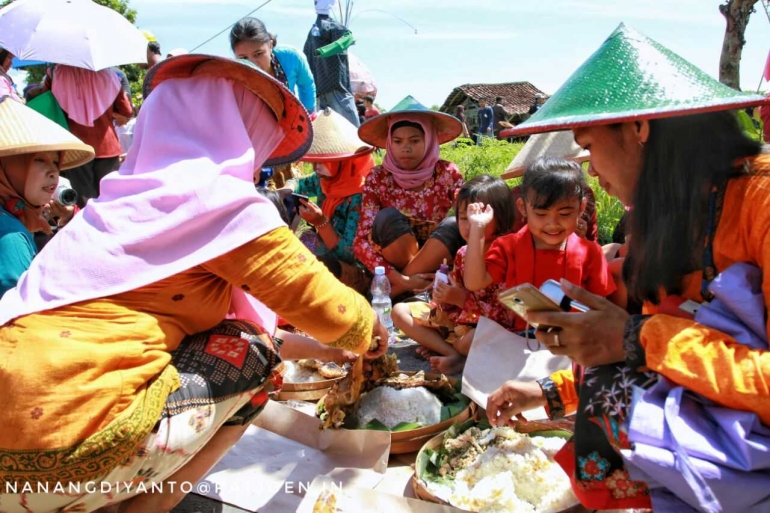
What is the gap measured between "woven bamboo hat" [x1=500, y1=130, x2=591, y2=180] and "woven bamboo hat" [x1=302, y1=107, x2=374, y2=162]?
117cm

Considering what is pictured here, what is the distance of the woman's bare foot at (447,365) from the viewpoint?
10.6 feet

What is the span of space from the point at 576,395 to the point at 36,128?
2340 mm

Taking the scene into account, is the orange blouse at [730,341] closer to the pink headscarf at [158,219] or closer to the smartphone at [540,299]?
the smartphone at [540,299]

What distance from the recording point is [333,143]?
4.65 m

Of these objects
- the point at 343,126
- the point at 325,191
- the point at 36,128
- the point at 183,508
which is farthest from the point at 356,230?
the point at 183,508

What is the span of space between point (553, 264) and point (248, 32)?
120 inches

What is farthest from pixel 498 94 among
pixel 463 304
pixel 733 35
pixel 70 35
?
pixel 463 304

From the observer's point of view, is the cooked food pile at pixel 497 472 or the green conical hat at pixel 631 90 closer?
the green conical hat at pixel 631 90

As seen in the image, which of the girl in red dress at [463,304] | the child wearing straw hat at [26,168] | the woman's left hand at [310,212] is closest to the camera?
the child wearing straw hat at [26,168]

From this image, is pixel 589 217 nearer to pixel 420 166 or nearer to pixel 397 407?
pixel 420 166

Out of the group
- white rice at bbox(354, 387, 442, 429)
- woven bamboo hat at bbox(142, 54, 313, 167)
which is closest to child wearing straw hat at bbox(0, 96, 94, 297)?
woven bamboo hat at bbox(142, 54, 313, 167)

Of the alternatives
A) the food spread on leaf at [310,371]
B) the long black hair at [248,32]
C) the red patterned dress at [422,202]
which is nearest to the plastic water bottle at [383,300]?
the red patterned dress at [422,202]

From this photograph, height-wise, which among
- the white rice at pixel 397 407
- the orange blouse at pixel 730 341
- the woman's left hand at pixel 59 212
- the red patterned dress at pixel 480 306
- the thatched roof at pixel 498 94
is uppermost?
the orange blouse at pixel 730 341

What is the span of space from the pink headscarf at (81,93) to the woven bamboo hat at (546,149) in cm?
321
